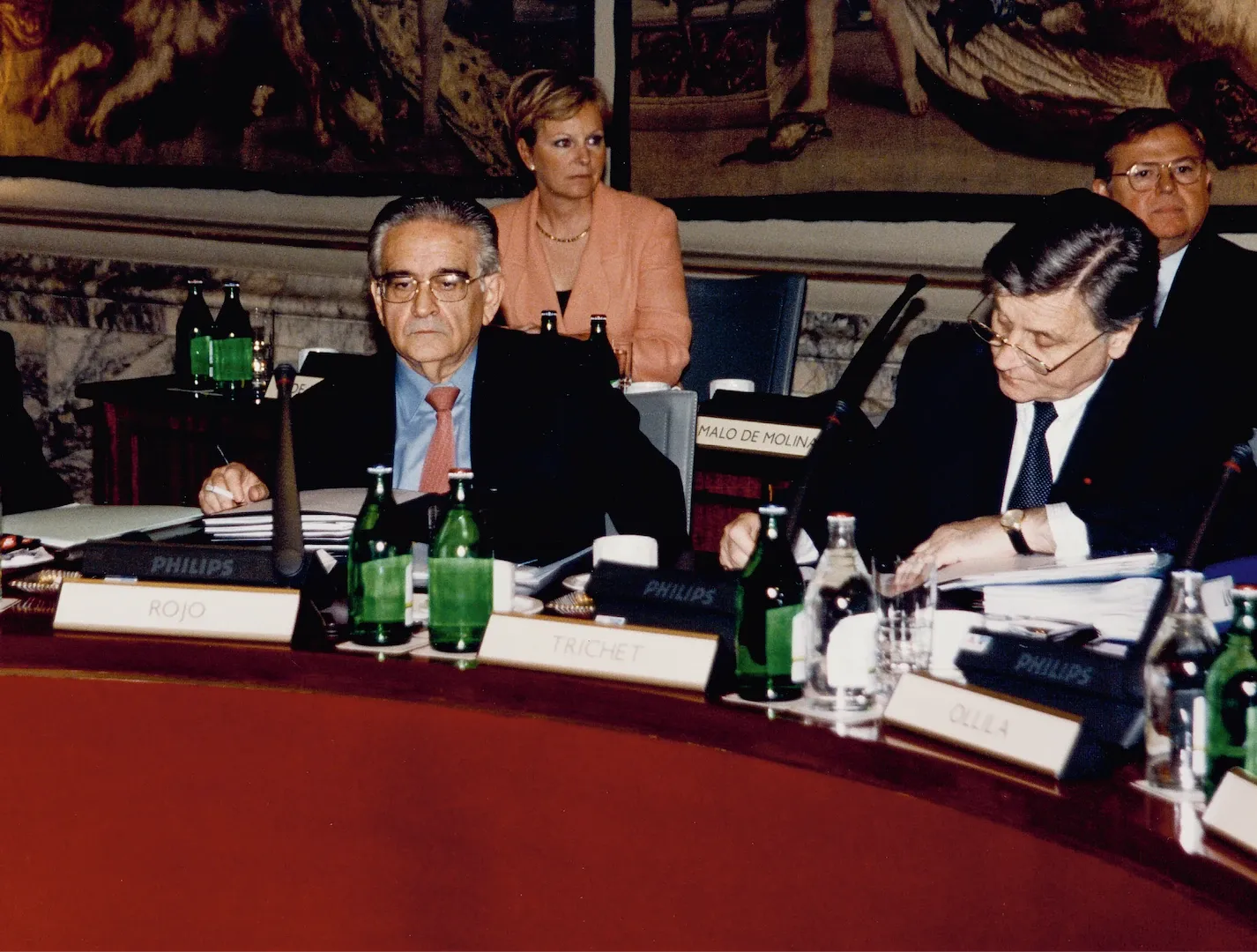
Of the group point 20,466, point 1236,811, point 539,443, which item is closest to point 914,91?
point 539,443

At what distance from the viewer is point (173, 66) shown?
18.5 ft

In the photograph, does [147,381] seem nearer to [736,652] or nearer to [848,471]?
[848,471]

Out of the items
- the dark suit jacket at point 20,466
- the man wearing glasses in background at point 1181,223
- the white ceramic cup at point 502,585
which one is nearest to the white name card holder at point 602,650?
the white ceramic cup at point 502,585

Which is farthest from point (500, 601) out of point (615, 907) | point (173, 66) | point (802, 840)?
point (173, 66)

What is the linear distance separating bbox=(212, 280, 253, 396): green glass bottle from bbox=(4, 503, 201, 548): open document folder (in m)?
1.83

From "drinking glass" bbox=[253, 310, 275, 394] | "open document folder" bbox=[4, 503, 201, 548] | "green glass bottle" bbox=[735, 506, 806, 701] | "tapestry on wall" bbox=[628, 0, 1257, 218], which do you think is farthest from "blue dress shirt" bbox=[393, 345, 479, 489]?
"tapestry on wall" bbox=[628, 0, 1257, 218]

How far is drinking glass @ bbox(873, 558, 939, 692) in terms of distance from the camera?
61.9 inches

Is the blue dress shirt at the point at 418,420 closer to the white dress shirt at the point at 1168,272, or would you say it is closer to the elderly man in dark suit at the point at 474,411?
the elderly man in dark suit at the point at 474,411

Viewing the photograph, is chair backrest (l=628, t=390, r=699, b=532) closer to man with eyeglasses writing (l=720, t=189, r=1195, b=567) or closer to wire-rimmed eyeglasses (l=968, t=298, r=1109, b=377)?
man with eyeglasses writing (l=720, t=189, r=1195, b=567)

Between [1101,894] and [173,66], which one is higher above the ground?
[173,66]

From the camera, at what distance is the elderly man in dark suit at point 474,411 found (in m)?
2.42

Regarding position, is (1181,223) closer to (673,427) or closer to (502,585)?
(673,427)

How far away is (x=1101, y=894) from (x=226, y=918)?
86 cm

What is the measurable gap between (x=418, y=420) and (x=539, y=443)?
0.22m
